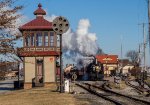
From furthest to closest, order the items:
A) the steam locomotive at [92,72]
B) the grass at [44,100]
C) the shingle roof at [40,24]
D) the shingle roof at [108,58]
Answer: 1. the shingle roof at [108,58]
2. the steam locomotive at [92,72]
3. the shingle roof at [40,24]
4. the grass at [44,100]

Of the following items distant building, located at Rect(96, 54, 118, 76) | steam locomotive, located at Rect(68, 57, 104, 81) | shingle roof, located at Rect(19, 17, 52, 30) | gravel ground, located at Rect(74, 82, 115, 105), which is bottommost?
gravel ground, located at Rect(74, 82, 115, 105)

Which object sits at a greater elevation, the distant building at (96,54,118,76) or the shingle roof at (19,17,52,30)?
the shingle roof at (19,17,52,30)

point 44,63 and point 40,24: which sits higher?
point 40,24

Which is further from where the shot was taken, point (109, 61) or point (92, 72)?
point (109, 61)

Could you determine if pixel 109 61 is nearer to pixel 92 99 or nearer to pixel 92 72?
pixel 92 72

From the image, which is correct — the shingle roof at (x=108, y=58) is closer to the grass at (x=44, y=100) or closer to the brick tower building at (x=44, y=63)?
the brick tower building at (x=44, y=63)

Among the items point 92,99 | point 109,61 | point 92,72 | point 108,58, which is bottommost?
point 92,99

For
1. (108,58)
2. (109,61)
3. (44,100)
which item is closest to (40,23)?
(44,100)

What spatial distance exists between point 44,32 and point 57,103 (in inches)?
1039

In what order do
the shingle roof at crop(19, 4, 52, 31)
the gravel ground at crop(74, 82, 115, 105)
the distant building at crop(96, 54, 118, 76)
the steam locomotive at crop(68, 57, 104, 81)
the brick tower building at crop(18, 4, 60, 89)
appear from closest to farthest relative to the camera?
the gravel ground at crop(74, 82, 115, 105)
the shingle roof at crop(19, 4, 52, 31)
the brick tower building at crop(18, 4, 60, 89)
the steam locomotive at crop(68, 57, 104, 81)
the distant building at crop(96, 54, 118, 76)

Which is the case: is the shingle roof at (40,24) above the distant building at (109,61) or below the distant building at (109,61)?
above

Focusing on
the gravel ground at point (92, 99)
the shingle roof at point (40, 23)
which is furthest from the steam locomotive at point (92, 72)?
the gravel ground at point (92, 99)

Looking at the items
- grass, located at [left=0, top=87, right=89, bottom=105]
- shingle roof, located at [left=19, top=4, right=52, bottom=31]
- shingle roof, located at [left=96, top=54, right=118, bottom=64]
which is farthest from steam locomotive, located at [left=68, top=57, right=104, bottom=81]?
grass, located at [left=0, top=87, right=89, bottom=105]

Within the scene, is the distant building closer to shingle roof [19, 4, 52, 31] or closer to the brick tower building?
shingle roof [19, 4, 52, 31]
